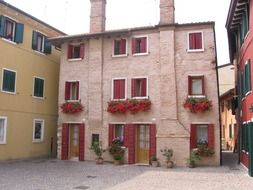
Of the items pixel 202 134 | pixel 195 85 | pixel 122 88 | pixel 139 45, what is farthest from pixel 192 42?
pixel 202 134

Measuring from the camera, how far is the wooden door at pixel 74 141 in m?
23.3

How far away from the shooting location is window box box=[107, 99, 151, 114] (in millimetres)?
21203

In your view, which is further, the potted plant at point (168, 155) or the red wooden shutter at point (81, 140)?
the red wooden shutter at point (81, 140)

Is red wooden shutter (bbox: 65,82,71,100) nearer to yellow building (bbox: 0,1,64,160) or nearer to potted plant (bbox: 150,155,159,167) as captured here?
yellow building (bbox: 0,1,64,160)

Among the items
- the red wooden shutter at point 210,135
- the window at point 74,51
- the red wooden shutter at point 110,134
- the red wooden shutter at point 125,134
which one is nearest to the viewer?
the red wooden shutter at point 210,135

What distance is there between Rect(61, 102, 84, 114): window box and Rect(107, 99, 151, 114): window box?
2.13 m

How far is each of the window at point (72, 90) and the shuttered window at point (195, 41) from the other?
8178 mm

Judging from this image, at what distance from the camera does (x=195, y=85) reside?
69.1 ft

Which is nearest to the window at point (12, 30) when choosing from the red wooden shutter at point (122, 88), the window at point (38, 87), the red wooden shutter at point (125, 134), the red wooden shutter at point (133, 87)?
the window at point (38, 87)

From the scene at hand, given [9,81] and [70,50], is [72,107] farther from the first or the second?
[9,81]

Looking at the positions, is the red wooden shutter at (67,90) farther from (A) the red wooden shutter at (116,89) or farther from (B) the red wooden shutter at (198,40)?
(B) the red wooden shutter at (198,40)

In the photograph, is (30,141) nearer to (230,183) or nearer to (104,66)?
(104,66)

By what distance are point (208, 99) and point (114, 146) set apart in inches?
254

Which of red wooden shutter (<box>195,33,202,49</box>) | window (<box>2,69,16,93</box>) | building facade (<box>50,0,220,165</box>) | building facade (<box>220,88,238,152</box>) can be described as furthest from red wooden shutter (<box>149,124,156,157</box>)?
building facade (<box>220,88,238,152</box>)
